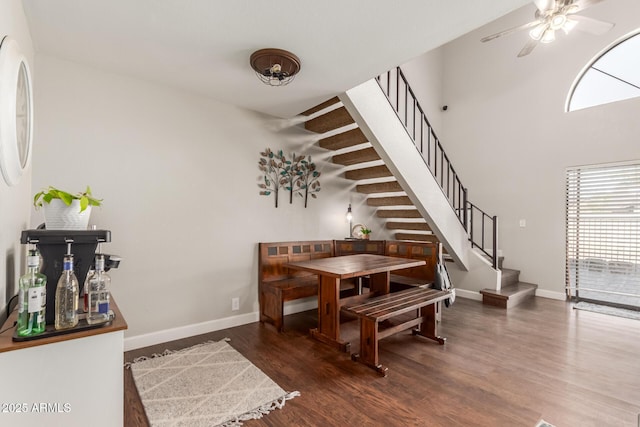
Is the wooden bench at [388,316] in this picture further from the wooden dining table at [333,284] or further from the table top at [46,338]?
the table top at [46,338]

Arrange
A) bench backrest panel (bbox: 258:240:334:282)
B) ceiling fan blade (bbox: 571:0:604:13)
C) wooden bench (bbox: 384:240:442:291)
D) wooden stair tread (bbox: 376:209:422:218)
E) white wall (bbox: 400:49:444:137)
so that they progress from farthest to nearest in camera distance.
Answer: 1. white wall (bbox: 400:49:444:137)
2. wooden stair tread (bbox: 376:209:422:218)
3. wooden bench (bbox: 384:240:442:291)
4. bench backrest panel (bbox: 258:240:334:282)
5. ceiling fan blade (bbox: 571:0:604:13)

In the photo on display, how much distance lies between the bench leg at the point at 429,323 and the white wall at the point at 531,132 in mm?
2903

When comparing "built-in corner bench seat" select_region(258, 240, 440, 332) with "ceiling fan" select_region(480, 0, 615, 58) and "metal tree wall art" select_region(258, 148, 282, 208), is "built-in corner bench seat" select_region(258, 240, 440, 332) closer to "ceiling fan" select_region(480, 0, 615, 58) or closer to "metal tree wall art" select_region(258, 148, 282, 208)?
"metal tree wall art" select_region(258, 148, 282, 208)

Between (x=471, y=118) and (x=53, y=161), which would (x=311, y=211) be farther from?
(x=471, y=118)

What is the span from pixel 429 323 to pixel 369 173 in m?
2.01

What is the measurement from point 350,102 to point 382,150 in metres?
0.63

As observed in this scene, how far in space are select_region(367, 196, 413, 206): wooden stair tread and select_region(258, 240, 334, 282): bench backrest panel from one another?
1131 mm

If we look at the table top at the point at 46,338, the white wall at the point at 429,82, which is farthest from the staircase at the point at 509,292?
the table top at the point at 46,338

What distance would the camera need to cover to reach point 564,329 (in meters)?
3.26

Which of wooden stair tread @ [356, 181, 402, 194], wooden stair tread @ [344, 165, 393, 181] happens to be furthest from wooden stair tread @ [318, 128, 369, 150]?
wooden stair tread @ [356, 181, 402, 194]

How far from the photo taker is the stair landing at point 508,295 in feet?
13.3

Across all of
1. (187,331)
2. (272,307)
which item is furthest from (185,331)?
(272,307)

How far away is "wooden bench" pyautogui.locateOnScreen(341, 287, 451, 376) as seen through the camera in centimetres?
238

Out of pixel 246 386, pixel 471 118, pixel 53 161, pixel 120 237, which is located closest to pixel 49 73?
pixel 53 161
